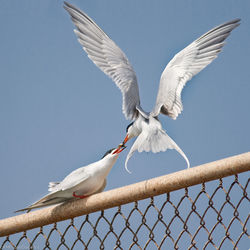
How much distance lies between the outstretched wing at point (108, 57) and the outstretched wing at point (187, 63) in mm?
283

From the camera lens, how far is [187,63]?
15.2ft

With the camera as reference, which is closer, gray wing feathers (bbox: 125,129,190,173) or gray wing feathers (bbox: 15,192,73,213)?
gray wing feathers (bbox: 15,192,73,213)

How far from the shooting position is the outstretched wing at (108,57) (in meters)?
4.55

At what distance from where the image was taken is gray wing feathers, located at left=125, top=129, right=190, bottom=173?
3441mm

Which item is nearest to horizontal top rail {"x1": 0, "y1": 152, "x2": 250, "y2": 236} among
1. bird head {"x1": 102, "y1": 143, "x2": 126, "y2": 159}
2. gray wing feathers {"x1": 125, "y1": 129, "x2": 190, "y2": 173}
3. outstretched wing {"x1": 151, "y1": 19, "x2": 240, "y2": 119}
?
bird head {"x1": 102, "y1": 143, "x2": 126, "y2": 159}

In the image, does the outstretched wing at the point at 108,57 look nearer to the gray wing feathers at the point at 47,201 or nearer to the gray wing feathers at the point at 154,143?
the gray wing feathers at the point at 154,143

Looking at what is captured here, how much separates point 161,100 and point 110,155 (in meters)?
1.64

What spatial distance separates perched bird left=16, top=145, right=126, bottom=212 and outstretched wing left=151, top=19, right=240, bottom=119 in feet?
5.23

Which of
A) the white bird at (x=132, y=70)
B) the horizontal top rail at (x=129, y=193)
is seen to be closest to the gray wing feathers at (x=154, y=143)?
the white bird at (x=132, y=70)

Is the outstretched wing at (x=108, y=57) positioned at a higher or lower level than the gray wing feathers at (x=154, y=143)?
higher

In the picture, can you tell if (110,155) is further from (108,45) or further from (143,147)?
(108,45)

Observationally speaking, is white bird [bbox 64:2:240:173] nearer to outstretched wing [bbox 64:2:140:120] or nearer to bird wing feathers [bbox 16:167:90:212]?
outstretched wing [bbox 64:2:140:120]

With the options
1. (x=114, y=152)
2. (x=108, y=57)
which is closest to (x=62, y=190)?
(x=114, y=152)

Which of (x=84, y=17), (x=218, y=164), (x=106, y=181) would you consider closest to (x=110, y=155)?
(x=106, y=181)
